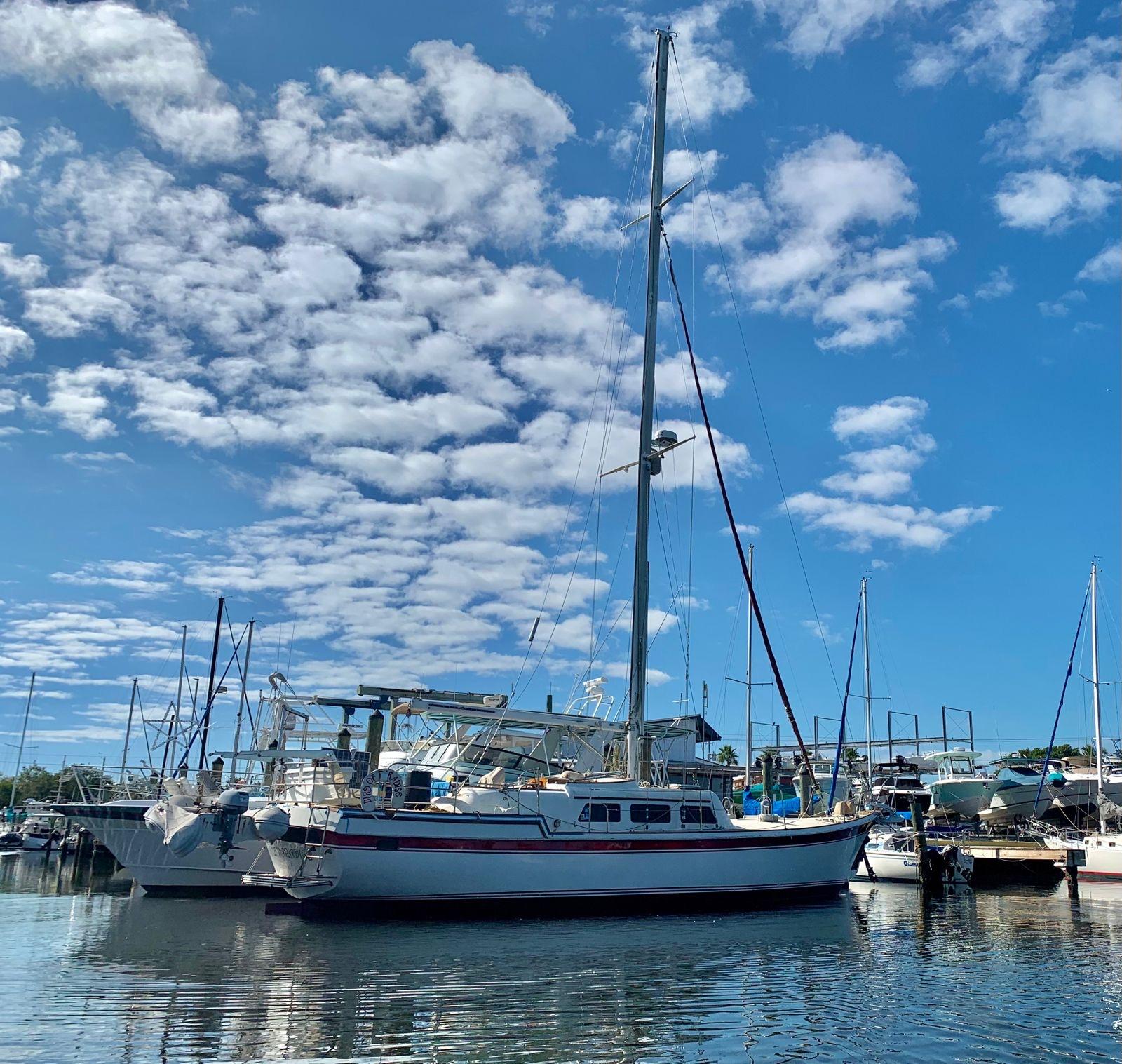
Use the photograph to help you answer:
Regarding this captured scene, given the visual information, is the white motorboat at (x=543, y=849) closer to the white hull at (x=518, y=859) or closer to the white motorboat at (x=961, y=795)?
the white hull at (x=518, y=859)

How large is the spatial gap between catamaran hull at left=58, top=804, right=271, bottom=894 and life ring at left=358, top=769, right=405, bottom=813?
6.94m

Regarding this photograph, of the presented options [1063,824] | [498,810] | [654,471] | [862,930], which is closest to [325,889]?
[498,810]

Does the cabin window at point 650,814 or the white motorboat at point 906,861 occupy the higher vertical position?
the cabin window at point 650,814

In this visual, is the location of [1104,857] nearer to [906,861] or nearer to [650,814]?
[906,861]

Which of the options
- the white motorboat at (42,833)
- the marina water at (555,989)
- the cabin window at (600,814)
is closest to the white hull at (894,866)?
the marina water at (555,989)

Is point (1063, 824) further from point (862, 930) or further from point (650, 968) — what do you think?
point (650, 968)

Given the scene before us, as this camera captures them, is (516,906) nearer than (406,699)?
Yes

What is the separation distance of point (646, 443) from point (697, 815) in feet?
34.7

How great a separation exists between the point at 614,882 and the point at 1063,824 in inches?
1474

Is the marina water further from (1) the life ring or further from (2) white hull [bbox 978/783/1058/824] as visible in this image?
(2) white hull [bbox 978/783/1058/824]

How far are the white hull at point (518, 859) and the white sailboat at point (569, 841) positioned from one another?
3cm

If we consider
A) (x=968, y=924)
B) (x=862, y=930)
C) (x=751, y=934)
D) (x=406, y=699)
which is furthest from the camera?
(x=406, y=699)

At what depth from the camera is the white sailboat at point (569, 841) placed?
20156mm

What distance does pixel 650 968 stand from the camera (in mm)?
15617
